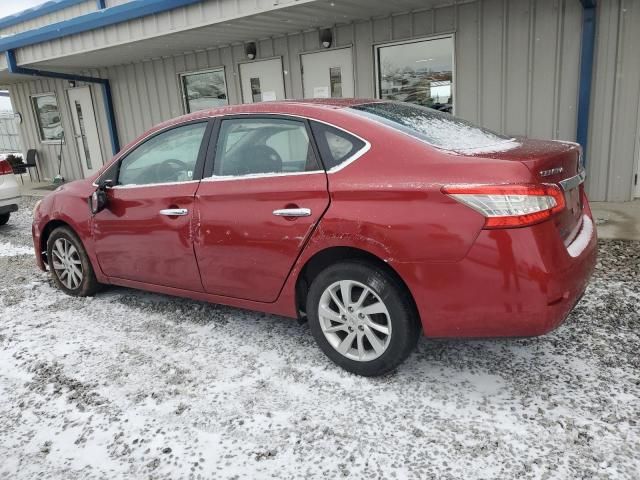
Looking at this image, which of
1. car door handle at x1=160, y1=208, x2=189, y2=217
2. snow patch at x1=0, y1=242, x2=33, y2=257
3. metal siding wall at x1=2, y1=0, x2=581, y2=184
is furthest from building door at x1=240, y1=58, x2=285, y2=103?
car door handle at x1=160, y1=208, x2=189, y2=217

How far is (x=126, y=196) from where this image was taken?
385cm

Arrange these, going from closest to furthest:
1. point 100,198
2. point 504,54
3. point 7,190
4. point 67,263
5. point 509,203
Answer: point 509,203 → point 100,198 → point 67,263 → point 504,54 → point 7,190

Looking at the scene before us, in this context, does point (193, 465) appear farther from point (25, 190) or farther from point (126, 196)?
point (25, 190)

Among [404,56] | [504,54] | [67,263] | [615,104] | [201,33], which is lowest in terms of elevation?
[67,263]

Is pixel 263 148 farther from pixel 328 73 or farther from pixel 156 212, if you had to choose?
pixel 328 73

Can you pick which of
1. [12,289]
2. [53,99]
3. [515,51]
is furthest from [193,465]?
[53,99]

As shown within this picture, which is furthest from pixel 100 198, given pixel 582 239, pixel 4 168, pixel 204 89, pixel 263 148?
pixel 204 89

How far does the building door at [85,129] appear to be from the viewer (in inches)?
480

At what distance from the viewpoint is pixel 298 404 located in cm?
270

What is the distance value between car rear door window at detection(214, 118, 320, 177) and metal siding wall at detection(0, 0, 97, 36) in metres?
11.6

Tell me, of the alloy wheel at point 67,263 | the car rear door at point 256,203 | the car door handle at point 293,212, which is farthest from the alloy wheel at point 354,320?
the alloy wheel at point 67,263

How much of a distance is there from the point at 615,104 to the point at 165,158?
5.64 meters

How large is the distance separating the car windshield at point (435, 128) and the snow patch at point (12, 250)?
509cm

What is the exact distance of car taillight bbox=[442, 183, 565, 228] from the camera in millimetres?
2350
